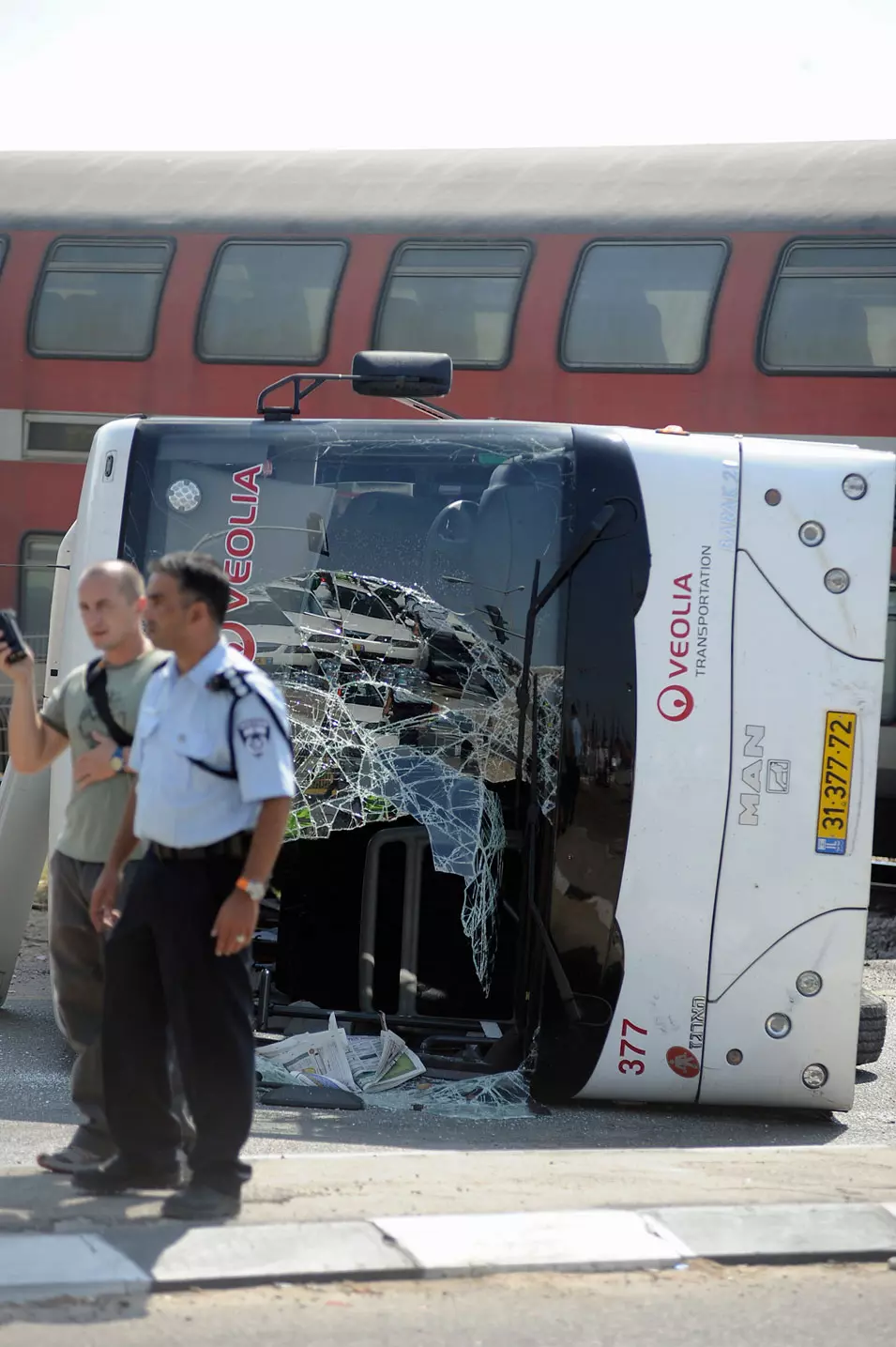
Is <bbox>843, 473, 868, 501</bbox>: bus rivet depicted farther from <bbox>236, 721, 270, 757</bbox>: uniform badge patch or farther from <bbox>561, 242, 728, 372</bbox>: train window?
<bbox>561, 242, 728, 372</bbox>: train window

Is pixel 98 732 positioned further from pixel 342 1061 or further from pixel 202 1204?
pixel 342 1061

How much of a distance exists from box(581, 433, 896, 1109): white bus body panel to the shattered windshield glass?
0.43 meters

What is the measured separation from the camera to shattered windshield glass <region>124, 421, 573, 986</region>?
6312 millimetres

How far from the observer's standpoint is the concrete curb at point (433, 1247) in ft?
13.0

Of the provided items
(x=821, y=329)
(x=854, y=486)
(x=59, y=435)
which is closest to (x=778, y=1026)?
(x=854, y=486)

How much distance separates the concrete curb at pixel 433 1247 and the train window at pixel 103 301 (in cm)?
836

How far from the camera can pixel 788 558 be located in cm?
614

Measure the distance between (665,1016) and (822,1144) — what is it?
2.33 feet

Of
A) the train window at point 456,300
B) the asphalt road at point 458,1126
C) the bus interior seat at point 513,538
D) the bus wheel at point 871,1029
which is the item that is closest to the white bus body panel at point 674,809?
the asphalt road at point 458,1126

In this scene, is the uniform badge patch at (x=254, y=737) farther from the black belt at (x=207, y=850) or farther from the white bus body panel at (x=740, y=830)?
the white bus body panel at (x=740, y=830)

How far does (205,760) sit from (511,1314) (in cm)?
149

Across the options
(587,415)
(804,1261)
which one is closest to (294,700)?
(804,1261)

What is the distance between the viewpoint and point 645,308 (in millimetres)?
10742

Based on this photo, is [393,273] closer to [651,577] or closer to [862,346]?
[862,346]
